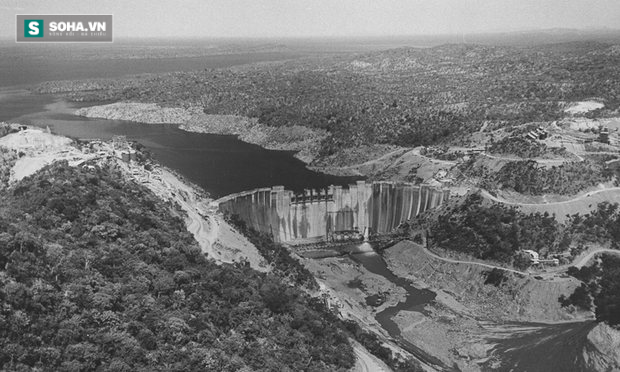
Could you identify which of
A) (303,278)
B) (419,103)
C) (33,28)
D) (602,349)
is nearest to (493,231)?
(602,349)

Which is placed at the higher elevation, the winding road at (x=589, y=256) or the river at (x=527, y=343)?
the winding road at (x=589, y=256)

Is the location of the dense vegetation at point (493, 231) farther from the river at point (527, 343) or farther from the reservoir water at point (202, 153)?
the reservoir water at point (202, 153)

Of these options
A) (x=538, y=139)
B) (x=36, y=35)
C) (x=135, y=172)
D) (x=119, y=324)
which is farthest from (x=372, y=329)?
(x=538, y=139)

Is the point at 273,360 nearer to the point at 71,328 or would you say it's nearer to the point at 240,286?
the point at 240,286

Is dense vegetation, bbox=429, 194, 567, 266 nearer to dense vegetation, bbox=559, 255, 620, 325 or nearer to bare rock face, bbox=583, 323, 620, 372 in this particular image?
dense vegetation, bbox=559, 255, 620, 325

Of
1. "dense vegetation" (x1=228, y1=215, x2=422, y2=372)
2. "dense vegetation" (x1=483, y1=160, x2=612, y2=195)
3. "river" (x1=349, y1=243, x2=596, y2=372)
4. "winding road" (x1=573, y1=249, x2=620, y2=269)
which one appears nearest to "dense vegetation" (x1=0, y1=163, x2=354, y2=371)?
"dense vegetation" (x1=228, y1=215, x2=422, y2=372)

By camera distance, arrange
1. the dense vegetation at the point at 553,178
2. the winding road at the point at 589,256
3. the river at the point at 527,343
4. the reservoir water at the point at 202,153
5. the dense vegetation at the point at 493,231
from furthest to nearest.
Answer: the reservoir water at the point at 202,153, the dense vegetation at the point at 553,178, the dense vegetation at the point at 493,231, the winding road at the point at 589,256, the river at the point at 527,343

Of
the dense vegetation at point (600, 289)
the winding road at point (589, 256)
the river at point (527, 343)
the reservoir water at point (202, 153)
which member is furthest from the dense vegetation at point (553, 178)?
the reservoir water at point (202, 153)
